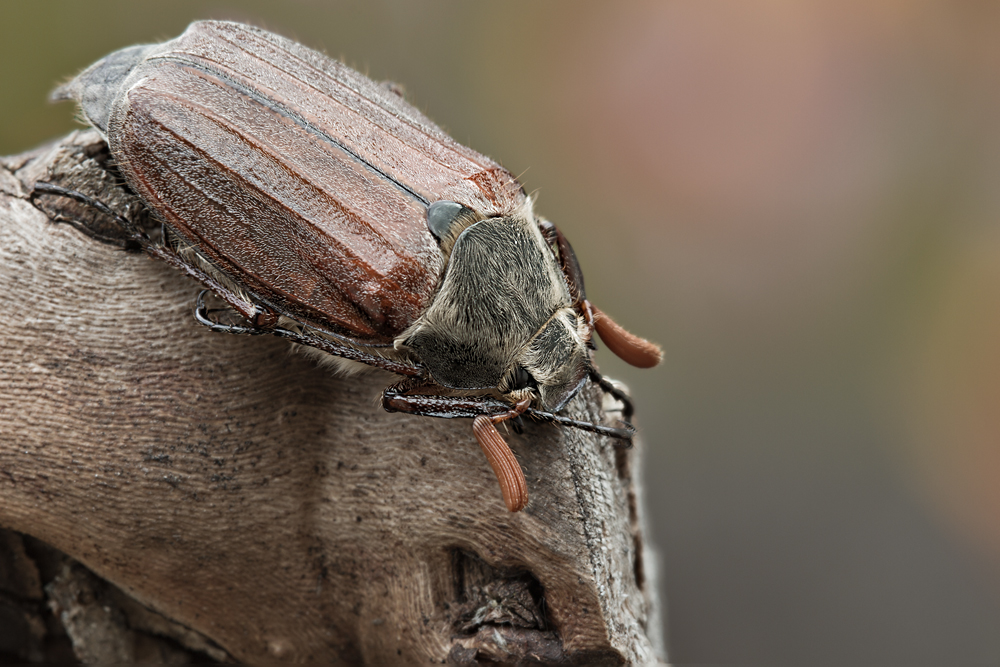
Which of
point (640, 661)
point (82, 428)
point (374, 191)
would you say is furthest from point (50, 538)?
point (640, 661)

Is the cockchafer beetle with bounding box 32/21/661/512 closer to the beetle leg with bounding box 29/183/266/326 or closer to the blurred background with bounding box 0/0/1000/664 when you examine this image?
the beetle leg with bounding box 29/183/266/326

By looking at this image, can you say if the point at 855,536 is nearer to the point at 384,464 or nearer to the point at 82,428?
the point at 384,464

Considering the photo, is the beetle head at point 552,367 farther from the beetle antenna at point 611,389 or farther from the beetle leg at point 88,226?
the beetle leg at point 88,226

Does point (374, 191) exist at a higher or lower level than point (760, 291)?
lower

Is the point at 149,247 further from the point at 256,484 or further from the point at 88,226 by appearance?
the point at 256,484

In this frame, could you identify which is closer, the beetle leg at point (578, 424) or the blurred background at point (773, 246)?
the beetle leg at point (578, 424)

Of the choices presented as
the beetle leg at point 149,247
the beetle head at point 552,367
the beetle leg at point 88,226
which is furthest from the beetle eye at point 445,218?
the beetle leg at point 88,226

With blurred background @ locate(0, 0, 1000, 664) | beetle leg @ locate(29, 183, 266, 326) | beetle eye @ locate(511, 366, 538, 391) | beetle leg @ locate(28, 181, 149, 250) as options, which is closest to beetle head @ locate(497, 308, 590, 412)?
beetle eye @ locate(511, 366, 538, 391)
